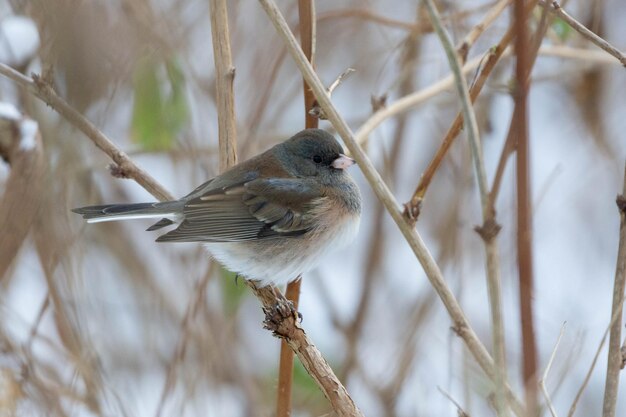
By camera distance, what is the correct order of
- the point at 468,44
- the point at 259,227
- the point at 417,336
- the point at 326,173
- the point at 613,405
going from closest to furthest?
1. the point at 613,405
2. the point at 468,44
3. the point at 259,227
4. the point at 326,173
5. the point at 417,336

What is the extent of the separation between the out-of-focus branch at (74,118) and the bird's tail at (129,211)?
0.14 m

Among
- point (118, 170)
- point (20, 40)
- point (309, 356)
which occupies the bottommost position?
point (309, 356)

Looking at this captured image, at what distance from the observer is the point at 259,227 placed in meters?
2.33

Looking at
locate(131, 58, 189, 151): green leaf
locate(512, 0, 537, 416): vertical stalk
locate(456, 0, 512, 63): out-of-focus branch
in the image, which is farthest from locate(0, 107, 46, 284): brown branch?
locate(512, 0, 537, 416): vertical stalk

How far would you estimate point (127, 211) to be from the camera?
2141 mm

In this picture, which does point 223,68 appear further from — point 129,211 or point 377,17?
point 377,17

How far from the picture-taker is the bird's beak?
241cm

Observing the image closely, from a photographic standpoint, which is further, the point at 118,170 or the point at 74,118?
the point at 118,170

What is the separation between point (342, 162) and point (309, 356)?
902 mm

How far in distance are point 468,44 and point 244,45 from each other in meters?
1.82

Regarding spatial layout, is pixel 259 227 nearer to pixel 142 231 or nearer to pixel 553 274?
pixel 142 231

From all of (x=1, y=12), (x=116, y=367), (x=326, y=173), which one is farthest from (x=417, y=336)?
(x=1, y=12)

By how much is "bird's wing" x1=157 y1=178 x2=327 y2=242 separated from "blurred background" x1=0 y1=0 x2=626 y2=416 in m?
0.19

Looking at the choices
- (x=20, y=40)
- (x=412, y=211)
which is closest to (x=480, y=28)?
(x=412, y=211)
